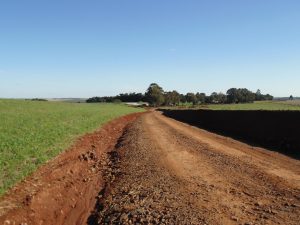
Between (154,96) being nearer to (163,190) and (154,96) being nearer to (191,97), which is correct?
(191,97)

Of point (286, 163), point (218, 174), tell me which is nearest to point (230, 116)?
point (286, 163)

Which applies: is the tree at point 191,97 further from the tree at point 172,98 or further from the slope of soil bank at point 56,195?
the slope of soil bank at point 56,195

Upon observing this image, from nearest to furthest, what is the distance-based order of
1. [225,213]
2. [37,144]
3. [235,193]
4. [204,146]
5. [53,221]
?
[225,213], [53,221], [235,193], [37,144], [204,146]

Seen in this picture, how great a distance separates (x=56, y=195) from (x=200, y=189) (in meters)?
4.75

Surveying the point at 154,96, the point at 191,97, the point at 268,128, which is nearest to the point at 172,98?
the point at 191,97

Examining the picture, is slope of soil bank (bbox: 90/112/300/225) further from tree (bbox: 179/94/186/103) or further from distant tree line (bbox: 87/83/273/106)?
tree (bbox: 179/94/186/103)

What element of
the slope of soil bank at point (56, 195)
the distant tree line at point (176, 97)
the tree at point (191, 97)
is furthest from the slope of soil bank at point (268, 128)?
the tree at point (191, 97)

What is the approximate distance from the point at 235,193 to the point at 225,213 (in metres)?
2.08

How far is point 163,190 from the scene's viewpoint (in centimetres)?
1252

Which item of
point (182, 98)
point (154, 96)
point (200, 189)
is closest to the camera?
point (200, 189)

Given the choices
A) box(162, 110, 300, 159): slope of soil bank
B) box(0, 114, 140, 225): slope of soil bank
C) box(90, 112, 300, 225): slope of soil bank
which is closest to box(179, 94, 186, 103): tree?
box(162, 110, 300, 159): slope of soil bank

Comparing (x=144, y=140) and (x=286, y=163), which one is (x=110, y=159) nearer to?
(x=144, y=140)

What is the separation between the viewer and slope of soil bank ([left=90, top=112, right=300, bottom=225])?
9984mm

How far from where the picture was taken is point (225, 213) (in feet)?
32.7
